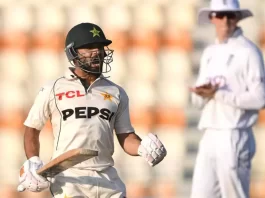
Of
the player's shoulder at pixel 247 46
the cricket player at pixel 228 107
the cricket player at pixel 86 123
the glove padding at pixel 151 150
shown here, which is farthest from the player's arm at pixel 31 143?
the player's shoulder at pixel 247 46

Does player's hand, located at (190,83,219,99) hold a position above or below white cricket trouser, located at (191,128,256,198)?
above

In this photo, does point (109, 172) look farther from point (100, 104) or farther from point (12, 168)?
point (12, 168)

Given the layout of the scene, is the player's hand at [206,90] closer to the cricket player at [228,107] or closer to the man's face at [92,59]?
the cricket player at [228,107]

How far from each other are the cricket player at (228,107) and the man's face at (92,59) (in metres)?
1.48

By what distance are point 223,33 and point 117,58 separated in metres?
2.13

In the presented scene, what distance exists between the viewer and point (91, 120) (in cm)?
484

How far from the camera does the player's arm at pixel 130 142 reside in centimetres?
491

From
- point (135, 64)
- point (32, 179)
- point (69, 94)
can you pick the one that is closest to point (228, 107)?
point (69, 94)

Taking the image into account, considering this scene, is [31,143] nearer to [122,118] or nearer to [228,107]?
[122,118]

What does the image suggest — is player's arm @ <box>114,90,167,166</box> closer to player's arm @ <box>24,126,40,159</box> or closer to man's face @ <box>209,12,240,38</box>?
player's arm @ <box>24,126,40,159</box>

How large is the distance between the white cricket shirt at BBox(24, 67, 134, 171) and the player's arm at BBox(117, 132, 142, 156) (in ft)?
0.29

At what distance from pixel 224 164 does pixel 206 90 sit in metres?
0.48

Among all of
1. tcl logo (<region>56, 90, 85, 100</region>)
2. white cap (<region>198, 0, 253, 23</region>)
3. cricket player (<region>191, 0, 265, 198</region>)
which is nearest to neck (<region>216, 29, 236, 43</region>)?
cricket player (<region>191, 0, 265, 198</region>)

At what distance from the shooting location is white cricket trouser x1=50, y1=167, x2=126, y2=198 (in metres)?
4.77
